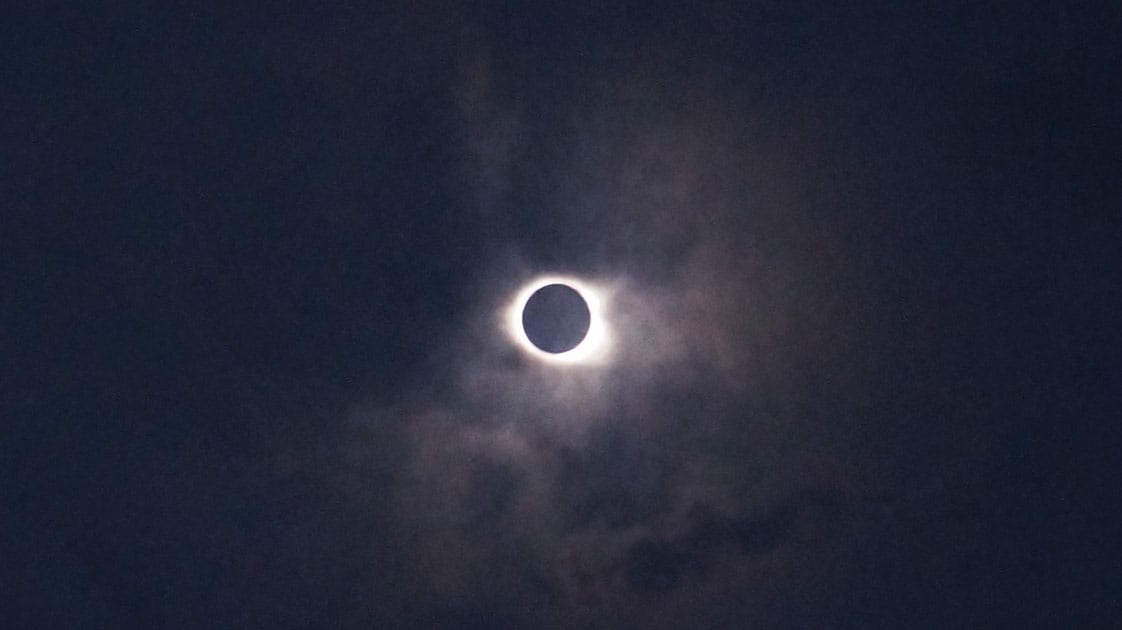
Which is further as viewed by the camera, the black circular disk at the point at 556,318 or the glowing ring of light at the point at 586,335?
the glowing ring of light at the point at 586,335

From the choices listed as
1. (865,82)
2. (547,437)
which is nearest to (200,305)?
(547,437)

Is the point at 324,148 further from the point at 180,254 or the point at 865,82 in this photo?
the point at 865,82

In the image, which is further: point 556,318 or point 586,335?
point 586,335

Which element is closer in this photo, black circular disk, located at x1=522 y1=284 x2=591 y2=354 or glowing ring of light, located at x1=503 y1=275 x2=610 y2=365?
black circular disk, located at x1=522 y1=284 x2=591 y2=354

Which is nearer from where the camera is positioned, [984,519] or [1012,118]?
[1012,118]
